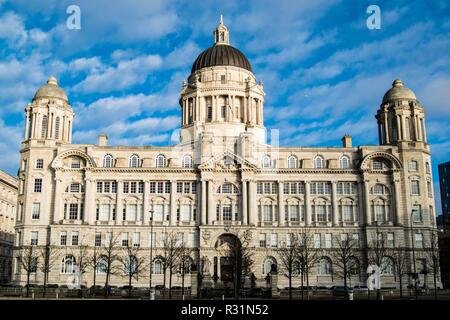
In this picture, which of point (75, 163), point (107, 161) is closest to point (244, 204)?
point (107, 161)

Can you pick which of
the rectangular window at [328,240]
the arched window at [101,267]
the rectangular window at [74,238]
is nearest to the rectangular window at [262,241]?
the rectangular window at [328,240]

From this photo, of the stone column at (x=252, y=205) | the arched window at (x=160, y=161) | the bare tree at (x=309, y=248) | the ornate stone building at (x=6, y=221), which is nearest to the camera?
the bare tree at (x=309, y=248)

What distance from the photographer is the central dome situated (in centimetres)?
11162

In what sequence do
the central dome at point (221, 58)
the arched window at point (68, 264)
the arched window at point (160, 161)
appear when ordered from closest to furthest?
1. the arched window at point (68, 264)
2. the arched window at point (160, 161)
3. the central dome at point (221, 58)

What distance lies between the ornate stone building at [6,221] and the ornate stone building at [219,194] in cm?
2119

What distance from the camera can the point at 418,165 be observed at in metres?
96.2

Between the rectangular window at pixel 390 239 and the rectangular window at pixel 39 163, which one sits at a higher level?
the rectangular window at pixel 39 163

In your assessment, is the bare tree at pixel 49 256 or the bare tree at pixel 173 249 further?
the bare tree at pixel 49 256

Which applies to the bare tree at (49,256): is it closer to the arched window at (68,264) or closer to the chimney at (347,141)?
the arched window at (68,264)

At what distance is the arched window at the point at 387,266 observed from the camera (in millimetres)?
90800

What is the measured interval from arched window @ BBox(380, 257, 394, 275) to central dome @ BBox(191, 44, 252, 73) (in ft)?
152

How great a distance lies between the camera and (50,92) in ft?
323

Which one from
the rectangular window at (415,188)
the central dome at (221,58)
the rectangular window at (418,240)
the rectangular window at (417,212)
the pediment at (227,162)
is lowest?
the rectangular window at (418,240)
